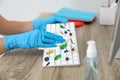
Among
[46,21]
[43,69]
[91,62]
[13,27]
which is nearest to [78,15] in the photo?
[46,21]

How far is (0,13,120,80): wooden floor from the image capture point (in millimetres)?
825

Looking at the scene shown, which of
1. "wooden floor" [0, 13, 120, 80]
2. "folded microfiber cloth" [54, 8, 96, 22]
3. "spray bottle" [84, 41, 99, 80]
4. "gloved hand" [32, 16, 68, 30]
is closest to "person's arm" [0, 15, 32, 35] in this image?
"gloved hand" [32, 16, 68, 30]

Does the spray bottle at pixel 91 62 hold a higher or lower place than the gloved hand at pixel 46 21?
higher

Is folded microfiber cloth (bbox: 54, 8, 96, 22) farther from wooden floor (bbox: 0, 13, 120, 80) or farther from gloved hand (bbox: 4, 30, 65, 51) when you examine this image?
gloved hand (bbox: 4, 30, 65, 51)

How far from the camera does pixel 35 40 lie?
1.02 m

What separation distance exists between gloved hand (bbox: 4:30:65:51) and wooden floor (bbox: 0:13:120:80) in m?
0.04

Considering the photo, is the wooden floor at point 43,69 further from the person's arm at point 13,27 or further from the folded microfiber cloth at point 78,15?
the person's arm at point 13,27

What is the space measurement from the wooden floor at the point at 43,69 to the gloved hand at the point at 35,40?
42 millimetres

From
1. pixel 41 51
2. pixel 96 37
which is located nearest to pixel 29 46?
pixel 41 51

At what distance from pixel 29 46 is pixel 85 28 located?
42 centimetres

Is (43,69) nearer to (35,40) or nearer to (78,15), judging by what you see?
(35,40)

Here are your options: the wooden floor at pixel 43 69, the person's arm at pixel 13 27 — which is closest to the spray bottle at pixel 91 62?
the wooden floor at pixel 43 69

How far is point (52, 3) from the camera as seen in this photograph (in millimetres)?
2318

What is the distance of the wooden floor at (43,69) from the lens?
2.71 ft
